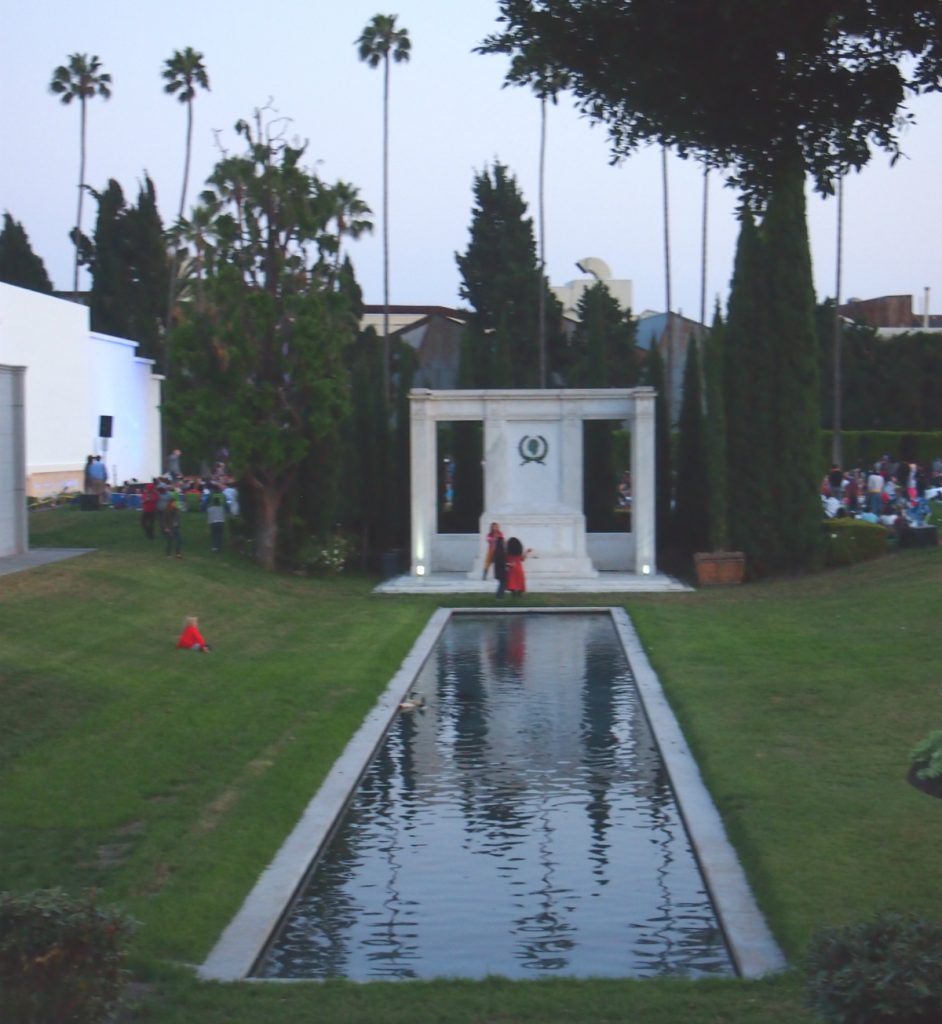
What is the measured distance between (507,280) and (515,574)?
104ft

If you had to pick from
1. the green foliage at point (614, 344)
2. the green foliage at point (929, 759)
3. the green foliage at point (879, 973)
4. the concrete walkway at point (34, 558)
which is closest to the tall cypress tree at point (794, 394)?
the concrete walkway at point (34, 558)

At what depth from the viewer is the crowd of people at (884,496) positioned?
36938 mm

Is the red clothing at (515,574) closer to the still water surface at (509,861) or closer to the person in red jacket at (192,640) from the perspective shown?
the person in red jacket at (192,640)

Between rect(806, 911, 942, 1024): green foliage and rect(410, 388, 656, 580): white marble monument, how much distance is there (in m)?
26.7

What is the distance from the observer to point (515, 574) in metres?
29.6

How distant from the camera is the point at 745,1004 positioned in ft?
24.4

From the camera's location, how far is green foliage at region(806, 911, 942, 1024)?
225 inches

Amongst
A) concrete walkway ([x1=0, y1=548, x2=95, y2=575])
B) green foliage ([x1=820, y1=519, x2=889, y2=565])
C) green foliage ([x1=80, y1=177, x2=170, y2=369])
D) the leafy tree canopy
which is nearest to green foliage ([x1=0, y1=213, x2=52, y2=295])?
green foliage ([x1=80, y1=177, x2=170, y2=369])

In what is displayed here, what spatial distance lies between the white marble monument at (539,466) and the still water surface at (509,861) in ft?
48.0

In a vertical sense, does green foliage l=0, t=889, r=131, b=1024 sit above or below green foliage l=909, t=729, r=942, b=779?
below

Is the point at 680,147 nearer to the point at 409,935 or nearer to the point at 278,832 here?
the point at 409,935

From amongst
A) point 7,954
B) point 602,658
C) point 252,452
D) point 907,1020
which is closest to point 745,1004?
point 907,1020

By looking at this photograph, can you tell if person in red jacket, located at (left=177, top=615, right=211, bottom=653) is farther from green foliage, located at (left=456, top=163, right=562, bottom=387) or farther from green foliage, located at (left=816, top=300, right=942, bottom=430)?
green foliage, located at (left=816, top=300, right=942, bottom=430)

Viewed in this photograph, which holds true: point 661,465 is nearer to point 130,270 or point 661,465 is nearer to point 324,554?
point 324,554
